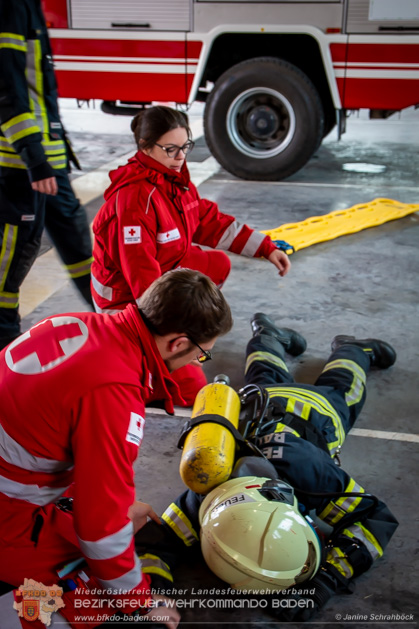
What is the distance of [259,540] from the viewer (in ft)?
7.34

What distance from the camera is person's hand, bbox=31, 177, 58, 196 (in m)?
3.57

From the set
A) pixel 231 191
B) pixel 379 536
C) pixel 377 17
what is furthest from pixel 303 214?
pixel 379 536

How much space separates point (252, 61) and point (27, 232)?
431 centimetres

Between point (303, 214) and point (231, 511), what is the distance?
180 inches

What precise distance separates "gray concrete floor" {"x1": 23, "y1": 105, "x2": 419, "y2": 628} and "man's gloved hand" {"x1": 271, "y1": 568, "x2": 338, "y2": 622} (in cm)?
4

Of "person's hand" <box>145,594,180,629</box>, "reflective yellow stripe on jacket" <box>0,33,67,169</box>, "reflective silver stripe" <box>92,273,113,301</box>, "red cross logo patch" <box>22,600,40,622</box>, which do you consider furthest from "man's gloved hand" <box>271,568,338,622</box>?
"reflective yellow stripe on jacket" <box>0,33,67,169</box>

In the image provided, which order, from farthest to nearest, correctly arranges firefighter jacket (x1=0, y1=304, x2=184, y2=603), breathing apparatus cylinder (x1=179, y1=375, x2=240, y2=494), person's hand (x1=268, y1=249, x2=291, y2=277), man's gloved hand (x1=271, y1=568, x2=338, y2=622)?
person's hand (x1=268, y1=249, x2=291, y2=277), breathing apparatus cylinder (x1=179, y1=375, x2=240, y2=494), man's gloved hand (x1=271, y1=568, x2=338, y2=622), firefighter jacket (x1=0, y1=304, x2=184, y2=603)

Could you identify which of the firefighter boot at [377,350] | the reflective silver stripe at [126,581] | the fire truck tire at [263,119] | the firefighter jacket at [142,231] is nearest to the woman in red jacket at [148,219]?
the firefighter jacket at [142,231]

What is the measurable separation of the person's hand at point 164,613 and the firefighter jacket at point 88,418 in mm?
150

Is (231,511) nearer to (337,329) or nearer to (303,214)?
(337,329)

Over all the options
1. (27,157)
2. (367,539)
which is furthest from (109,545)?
(27,157)

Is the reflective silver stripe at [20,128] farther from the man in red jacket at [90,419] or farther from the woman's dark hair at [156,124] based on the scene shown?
the man in red jacket at [90,419]

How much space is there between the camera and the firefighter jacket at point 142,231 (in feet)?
11.2

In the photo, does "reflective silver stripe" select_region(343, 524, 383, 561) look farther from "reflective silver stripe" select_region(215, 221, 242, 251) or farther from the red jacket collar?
"reflective silver stripe" select_region(215, 221, 242, 251)
